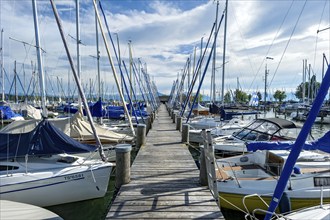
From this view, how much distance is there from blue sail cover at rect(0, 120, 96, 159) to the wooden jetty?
2396 millimetres

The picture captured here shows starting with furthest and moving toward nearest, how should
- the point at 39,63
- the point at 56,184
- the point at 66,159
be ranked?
the point at 39,63
the point at 66,159
the point at 56,184

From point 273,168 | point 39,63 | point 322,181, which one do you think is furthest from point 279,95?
point 39,63

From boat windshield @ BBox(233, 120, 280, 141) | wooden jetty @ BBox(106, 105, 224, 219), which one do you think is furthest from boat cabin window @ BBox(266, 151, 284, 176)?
boat windshield @ BBox(233, 120, 280, 141)

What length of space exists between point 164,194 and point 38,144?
4664 mm

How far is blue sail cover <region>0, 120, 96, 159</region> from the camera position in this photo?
7.92 meters

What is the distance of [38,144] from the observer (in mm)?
8039

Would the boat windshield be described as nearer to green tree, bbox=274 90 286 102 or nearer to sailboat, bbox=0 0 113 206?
sailboat, bbox=0 0 113 206

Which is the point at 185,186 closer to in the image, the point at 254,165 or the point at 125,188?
the point at 125,188

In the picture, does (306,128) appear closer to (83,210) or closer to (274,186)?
(274,186)

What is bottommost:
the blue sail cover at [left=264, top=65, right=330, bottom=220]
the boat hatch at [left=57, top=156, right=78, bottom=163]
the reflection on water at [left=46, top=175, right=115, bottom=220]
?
the reflection on water at [left=46, top=175, right=115, bottom=220]

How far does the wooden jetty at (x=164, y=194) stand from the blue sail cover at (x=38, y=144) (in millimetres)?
2396

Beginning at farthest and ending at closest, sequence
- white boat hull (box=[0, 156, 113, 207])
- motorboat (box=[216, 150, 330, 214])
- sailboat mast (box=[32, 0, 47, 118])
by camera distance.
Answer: sailboat mast (box=[32, 0, 47, 118])
white boat hull (box=[0, 156, 113, 207])
motorboat (box=[216, 150, 330, 214])

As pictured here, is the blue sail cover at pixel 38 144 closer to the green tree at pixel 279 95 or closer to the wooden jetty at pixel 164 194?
the wooden jetty at pixel 164 194

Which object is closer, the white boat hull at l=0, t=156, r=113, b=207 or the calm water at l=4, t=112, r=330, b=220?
the white boat hull at l=0, t=156, r=113, b=207
